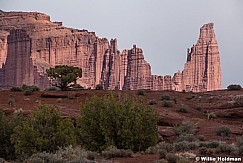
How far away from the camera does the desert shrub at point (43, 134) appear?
21625 mm

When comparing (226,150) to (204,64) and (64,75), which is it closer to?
(64,75)

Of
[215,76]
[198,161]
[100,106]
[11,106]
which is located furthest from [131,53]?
[198,161]

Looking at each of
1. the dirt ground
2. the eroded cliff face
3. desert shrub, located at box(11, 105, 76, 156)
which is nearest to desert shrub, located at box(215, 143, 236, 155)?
desert shrub, located at box(11, 105, 76, 156)

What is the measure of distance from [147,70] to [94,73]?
14.8 meters

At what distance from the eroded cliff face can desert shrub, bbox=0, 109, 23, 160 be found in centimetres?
9958

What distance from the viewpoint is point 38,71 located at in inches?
4882

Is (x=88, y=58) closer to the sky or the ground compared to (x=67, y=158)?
closer to the sky

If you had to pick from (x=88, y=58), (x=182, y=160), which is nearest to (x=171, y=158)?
(x=182, y=160)

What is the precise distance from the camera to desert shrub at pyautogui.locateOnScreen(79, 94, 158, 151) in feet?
74.7

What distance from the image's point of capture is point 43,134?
22.2 m

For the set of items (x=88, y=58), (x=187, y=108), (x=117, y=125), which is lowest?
(x=117, y=125)

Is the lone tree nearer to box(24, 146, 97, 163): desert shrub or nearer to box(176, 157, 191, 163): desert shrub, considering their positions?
box(24, 146, 97, 163): desert shrub

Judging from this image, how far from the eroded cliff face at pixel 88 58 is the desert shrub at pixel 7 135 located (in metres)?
99.6

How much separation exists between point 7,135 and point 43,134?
2820 millimetres
